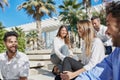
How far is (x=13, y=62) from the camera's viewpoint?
4.23 metres

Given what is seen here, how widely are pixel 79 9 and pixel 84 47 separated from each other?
39.2m

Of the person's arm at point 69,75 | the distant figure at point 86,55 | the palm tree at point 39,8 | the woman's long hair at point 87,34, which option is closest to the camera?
the person's arm at point 69,75

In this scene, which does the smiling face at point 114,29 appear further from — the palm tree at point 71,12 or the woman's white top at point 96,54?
the palm tree at point 71,12

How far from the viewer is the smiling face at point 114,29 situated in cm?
184

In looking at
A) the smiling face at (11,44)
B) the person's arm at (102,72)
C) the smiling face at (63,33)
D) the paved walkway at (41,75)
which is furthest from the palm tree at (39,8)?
the person's arm at (102,72)

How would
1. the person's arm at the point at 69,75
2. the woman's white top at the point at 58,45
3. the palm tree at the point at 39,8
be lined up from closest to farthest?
the person's arm at the point at 69,75
the woman's white top at the point at 58,45
the palm tree at the point at 39,8

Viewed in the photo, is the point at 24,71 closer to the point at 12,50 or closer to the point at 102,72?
the point at 12,50

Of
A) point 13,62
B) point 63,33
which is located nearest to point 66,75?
point 13,62

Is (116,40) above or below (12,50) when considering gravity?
above

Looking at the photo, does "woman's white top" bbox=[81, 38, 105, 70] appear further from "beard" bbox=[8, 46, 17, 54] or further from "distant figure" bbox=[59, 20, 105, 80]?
"beard" bbox=[8, 46, 17, 54]

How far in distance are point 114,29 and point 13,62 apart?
2543 millimetres

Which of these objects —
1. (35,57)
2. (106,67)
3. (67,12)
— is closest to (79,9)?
(67,12)

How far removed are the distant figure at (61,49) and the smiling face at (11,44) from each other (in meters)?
1.14

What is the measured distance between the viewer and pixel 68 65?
14.8 ft
